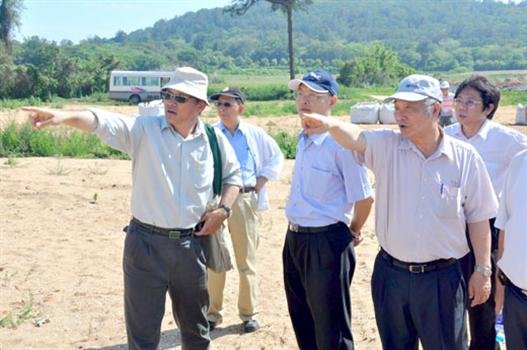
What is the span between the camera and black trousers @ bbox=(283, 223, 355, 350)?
13.1 ft

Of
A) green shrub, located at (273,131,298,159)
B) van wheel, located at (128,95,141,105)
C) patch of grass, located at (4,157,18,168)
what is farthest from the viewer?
van wheel, located at (128,95,141,105)

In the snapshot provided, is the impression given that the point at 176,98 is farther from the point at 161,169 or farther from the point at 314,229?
the point at 314,229

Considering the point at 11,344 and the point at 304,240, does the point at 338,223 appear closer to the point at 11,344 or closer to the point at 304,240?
the point at 304,240

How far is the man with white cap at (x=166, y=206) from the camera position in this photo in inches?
155

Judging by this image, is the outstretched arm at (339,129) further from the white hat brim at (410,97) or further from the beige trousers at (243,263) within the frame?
the beige trousers at (243,263)

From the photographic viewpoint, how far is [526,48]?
6565 inches

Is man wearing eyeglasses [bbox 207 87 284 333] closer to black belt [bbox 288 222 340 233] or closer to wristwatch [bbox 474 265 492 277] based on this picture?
black belt [bbox 288 222 340 233]

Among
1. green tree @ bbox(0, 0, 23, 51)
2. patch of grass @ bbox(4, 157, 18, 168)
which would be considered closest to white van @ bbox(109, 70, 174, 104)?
green tree @ bbox(0, 0, 23, 51)

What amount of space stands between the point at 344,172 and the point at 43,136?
12857 mm

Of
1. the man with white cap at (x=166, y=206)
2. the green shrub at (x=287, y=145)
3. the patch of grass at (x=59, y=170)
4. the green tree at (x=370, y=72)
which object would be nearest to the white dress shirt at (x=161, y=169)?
the man with white cap at (x=166, y=206)

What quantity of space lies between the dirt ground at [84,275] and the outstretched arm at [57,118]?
2160 millimetres

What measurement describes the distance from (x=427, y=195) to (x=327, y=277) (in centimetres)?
86

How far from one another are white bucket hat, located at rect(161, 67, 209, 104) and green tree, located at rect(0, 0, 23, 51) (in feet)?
218

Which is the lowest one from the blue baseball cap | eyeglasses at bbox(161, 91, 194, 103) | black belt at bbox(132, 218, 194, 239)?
black belt at bbox(132, 218, 194, 239)
